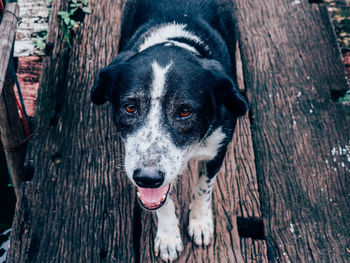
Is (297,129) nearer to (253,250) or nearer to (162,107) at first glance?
(253,250)

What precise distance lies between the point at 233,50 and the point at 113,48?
1.14 meters

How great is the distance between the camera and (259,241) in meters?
2.36

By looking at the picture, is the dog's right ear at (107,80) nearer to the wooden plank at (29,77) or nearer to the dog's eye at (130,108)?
the dog's eye at (130,108)

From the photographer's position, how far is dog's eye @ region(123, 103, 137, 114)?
187cm

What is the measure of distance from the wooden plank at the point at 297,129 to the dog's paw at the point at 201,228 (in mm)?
427

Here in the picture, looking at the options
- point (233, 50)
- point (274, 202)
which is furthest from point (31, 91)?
point (274, 202)

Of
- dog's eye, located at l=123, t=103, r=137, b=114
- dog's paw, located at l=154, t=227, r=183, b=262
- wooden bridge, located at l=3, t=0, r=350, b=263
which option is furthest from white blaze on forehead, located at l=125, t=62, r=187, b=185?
wooden bridge, located at l=3, t=0, r=350, b=263

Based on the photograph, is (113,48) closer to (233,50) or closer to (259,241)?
(233,50)

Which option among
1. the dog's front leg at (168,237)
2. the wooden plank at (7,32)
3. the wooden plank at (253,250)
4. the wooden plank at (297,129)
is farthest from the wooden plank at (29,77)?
the wooden plank at (253,250)

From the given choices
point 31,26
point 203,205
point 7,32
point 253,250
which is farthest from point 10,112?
point 253,250

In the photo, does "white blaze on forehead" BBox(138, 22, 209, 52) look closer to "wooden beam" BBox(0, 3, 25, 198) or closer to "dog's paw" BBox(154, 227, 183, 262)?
"wooden beam" BBox(0, 3, 25, 198)

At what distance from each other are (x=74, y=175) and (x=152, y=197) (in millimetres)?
939

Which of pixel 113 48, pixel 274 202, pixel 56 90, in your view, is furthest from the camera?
pixel 113 48

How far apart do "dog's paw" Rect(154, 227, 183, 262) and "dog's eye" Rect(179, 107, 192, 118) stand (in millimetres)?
913
